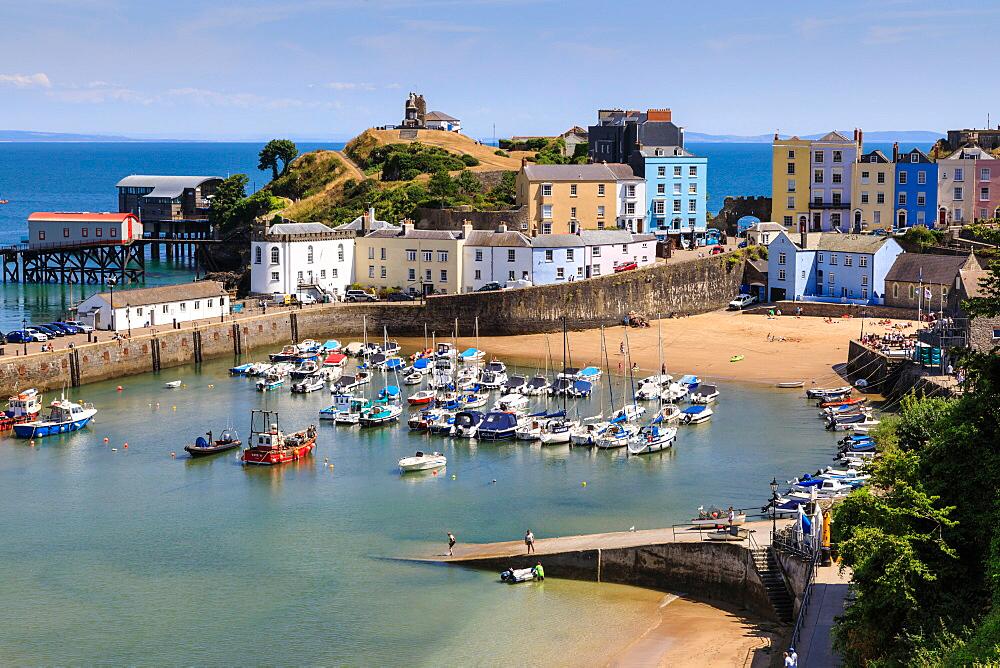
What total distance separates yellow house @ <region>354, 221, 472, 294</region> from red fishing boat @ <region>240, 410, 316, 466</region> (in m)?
26.3

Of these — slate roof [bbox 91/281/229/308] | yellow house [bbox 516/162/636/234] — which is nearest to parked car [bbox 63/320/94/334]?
slate roof [bbox 91/281/229/308]

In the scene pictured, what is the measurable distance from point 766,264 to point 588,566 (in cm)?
4610

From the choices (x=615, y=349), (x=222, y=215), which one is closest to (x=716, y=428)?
(x=615, y=349)

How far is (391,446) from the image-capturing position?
163 ft

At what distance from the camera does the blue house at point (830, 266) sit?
73375 millimetres

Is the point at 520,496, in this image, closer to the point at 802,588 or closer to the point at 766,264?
the point at 802,588

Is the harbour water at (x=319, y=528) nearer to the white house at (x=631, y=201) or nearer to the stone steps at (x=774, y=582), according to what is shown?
the stone steps at (x=774, y=582)

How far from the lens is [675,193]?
86.5 meters

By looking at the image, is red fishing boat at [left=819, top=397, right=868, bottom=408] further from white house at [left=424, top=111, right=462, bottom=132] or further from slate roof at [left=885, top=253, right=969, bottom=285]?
white house at [left=424, top=111, right=462, bottom=132]

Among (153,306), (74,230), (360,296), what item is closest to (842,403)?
(360,296)

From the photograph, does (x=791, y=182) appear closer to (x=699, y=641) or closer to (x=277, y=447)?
A: (x=277, y=447)

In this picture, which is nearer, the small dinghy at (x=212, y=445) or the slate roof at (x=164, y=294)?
the small dinghy at (x=212, y=445)

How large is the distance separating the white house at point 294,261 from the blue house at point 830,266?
2447 centimetres

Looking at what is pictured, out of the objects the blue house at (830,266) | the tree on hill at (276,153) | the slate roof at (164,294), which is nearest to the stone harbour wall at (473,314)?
the slate roof at (164,294)
